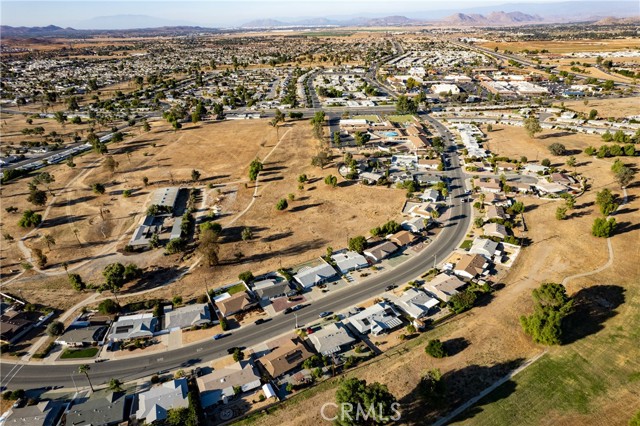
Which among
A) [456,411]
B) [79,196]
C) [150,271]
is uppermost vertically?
[79,196]

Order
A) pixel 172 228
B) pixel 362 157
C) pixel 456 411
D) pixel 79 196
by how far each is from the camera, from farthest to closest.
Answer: pixel 362 157
pixel 79 196
pixel 172 228
pixel 456 411

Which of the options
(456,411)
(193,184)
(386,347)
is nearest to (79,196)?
(193,184)

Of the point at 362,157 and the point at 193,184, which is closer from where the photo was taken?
the point at 193,184

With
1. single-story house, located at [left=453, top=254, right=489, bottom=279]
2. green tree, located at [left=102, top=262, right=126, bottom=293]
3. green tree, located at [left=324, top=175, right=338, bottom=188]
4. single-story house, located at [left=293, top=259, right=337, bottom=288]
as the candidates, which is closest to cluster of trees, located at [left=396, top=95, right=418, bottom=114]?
green tree, located at [left=324, top=175, right=338, bottom=188]

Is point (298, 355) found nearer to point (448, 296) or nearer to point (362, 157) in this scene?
point (448, 296)

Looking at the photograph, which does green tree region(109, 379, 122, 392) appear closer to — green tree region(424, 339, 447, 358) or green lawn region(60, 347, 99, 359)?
green lawn region(60, 347, 99, 359)

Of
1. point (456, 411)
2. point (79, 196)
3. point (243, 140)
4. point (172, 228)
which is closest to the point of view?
point (456, 411)

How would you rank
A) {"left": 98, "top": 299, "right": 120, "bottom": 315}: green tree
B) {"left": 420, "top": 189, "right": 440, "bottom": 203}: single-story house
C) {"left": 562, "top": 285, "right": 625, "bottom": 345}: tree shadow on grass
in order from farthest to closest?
{"left": 420, "top": 189, "right": 440, "bottom": 203}: single-story house
{"left": 98, "top": 299, "right": 120, "bottom": 315}: green tree
{"left": 562, "top": 285, "right": 625, "bottom": 345}: tree shadow on grass
